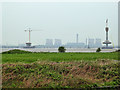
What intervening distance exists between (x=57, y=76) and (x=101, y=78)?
4.59ft

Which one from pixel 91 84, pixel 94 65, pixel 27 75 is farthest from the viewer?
pixel 94 65

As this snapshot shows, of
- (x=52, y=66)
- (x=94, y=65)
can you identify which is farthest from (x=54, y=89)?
(x=94, y=65)

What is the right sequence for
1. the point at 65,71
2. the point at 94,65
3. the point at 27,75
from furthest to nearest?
the point at 94,65, the point at 65,71, the point at 27,75

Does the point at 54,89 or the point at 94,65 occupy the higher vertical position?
the point at 94,65

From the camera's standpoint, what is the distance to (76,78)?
181 inches

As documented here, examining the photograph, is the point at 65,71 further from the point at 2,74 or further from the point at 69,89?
the point at 2,74

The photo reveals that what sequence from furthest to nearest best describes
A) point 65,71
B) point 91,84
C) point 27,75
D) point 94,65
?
point 94,65, point 65,71, point 27,75, point 91,84

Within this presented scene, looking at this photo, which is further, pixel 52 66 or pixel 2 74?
pixel 52 66

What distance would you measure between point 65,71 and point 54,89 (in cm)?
117

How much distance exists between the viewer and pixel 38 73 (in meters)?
4.87

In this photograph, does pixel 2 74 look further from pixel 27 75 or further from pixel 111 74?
pixel 111 74

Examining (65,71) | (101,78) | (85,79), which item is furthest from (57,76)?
(101,78)

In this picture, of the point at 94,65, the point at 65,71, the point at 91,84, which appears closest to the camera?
the point at 91,84

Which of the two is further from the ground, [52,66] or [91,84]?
[52,66]
